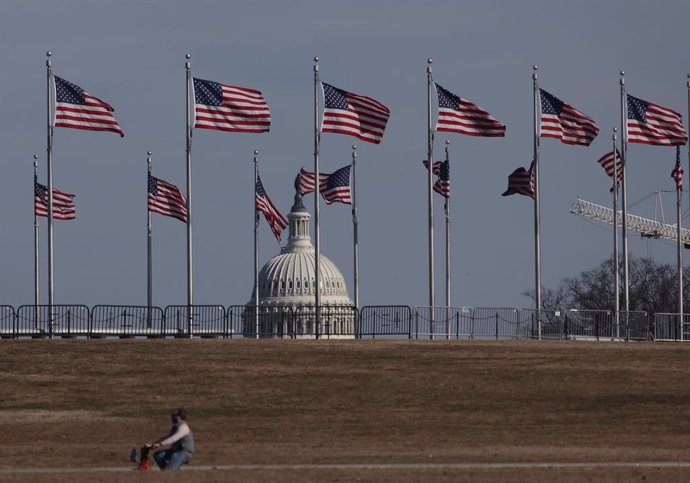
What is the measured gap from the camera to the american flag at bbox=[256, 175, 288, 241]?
76.7 m

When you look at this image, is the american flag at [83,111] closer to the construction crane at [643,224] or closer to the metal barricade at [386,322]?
the metal barricade at [386,322]

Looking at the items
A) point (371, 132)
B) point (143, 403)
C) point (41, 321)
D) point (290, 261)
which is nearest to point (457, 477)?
point (143, 403)

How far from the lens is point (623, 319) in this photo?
230 feet

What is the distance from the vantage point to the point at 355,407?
1699 inches

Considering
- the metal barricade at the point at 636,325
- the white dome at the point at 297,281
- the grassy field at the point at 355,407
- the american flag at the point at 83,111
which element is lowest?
the grassy field at the point at 355,407

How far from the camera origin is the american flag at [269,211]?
76688 mm

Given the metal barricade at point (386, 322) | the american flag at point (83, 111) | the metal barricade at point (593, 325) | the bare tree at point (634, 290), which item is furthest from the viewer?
the bare tree at point (634, 290)

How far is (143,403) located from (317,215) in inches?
835

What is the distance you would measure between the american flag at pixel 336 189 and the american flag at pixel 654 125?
12980 mm

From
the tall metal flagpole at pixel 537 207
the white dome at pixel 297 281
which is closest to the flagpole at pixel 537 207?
the tall metal flagpole at pixel 537 207

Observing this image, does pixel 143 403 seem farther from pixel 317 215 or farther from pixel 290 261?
pixel 290 261

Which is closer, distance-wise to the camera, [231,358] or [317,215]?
[231,358]

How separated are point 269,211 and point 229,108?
20.3 meters

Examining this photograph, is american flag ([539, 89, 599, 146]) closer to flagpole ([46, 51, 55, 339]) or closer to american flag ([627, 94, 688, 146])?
american flag ([627, 94, 688, 146])
